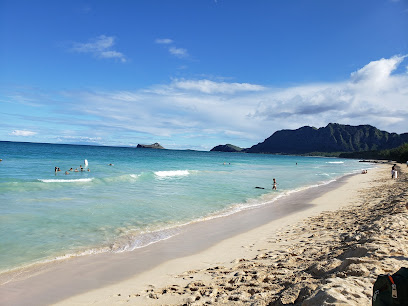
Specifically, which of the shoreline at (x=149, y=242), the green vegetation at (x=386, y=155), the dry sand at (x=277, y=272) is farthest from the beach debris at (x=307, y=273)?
the green vegetation at (x=386, y=155)

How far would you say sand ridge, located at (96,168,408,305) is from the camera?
3.93m

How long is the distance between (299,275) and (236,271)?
1.51m

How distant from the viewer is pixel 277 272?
5.68m

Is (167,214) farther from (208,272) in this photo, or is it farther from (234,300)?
(234,300)

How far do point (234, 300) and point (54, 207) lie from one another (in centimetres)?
1192

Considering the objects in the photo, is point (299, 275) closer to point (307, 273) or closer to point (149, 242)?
point (307, 273)

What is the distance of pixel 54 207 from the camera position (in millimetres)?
13406

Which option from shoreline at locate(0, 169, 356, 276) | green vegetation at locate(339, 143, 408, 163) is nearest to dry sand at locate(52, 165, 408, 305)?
shoreline at locate(0, 169, 356, 276)

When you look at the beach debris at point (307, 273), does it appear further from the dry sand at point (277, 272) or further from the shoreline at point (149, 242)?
the shoreline at point (149, 242)

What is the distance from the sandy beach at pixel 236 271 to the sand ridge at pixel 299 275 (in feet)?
0.05

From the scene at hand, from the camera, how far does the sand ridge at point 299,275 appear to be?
3.93 m

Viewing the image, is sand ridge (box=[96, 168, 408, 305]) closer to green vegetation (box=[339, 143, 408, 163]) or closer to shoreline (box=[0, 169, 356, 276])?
shoreline (box=[0, 169, 356, 276])

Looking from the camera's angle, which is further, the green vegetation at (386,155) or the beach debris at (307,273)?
the green vegetation at (386,155)

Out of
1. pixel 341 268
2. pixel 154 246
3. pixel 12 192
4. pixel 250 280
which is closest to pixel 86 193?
pixel 12 192
